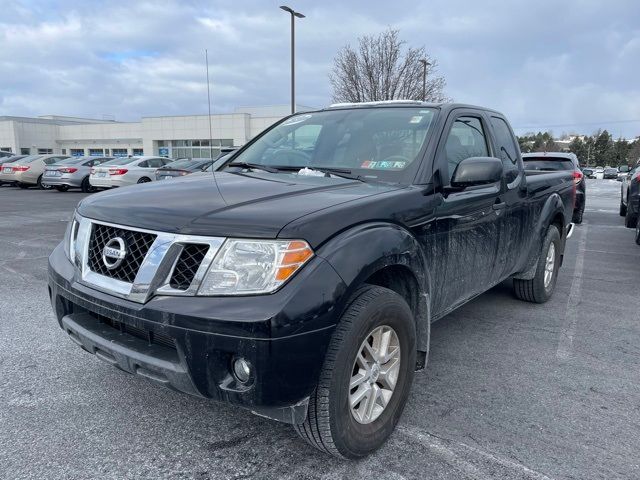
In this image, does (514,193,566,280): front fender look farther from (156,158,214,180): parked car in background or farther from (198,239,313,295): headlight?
(156,158,214,180): parked car in background

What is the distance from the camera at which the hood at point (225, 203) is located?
221 cm

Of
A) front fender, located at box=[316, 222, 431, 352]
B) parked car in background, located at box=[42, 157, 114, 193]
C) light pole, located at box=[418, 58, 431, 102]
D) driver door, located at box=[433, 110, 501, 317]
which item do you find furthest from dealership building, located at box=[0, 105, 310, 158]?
front fender, located at box=[316, 222, 431, 352]

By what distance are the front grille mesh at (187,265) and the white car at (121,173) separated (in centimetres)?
1619

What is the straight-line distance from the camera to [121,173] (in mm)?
18016

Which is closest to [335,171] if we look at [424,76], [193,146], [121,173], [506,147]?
[506,147]

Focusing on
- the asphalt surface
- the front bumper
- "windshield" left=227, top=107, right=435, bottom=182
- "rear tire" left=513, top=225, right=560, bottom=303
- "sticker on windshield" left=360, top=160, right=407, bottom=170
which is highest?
"windshield" left=227, top=107, right=435, bottom=182

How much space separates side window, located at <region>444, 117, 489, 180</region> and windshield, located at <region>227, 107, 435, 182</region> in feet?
0.72

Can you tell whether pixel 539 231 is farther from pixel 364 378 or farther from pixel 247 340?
pixel 247 340

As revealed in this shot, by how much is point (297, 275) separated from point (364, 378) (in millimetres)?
692

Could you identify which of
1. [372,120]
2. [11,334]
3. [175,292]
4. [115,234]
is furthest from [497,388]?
[11,334]

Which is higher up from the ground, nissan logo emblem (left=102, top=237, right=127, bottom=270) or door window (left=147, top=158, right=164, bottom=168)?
nissan logo emblem (left=102, top=237, right=127, bottom=270)

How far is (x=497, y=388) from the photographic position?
3334 millimetres

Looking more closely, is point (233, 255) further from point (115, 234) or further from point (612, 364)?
point (612, 364)

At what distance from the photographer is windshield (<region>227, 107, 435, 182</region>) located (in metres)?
3.26
